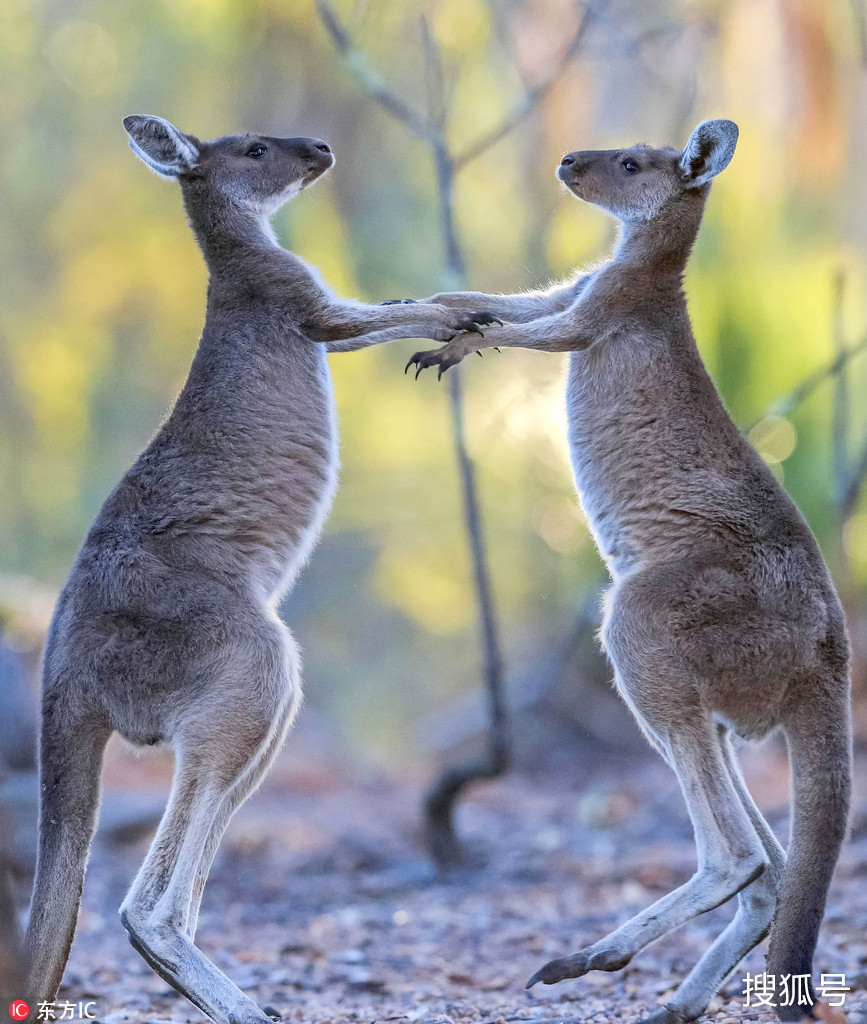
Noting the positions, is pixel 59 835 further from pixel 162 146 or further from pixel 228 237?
pixel 162 146

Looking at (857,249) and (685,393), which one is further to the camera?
(857,249)

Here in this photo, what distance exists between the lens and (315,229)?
49.5 ft

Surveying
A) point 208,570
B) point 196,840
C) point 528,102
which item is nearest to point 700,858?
point 196,840

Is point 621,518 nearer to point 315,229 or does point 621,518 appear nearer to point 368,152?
point 315,229

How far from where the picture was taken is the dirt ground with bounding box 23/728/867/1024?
15.6 ft

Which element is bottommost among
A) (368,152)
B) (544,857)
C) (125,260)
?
(544,857)

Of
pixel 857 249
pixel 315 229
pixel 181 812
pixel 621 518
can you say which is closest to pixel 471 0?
pixel 315 229

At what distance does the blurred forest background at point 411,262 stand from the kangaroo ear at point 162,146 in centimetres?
369

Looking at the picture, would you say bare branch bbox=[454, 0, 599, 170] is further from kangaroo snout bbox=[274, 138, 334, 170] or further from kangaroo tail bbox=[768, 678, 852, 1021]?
kangaroo tail bbox=[768, 678, 852, 1021]

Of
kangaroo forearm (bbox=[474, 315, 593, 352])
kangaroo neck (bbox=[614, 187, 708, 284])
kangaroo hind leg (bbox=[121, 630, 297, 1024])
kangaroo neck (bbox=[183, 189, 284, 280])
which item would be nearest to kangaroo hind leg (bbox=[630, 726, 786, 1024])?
kangaroo hind leg (bbox=[121, 630, 297, 1024])

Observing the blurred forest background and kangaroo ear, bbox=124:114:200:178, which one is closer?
kangaroo ear, bbox=124:114:200:178

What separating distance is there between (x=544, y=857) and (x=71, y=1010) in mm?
4529

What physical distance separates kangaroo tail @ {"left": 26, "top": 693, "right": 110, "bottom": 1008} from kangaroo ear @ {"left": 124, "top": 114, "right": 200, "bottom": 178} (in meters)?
2.06

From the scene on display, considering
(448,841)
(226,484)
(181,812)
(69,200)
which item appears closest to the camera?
(181,812)
